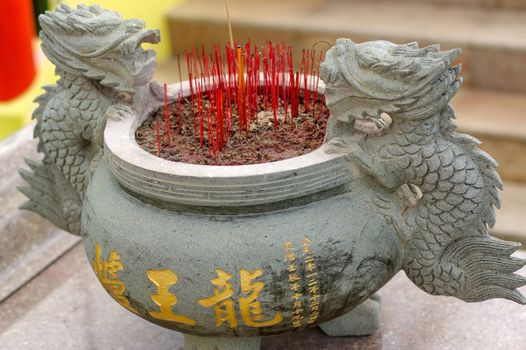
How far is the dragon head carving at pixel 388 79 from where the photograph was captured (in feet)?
4.60

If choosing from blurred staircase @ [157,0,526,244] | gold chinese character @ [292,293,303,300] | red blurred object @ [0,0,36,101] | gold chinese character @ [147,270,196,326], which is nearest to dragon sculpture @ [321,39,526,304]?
gold chinese character @ [292,293,303,300]

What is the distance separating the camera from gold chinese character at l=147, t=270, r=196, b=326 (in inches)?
57.2

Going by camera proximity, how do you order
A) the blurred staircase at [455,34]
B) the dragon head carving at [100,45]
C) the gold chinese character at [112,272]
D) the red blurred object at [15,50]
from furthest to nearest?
the red blurred object at [15,50]
the blurred staircase at [455,34]
the dragon head carving at [100,45]
the gold chinese character at [112,272]

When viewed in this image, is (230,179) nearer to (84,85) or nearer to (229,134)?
(229,134)

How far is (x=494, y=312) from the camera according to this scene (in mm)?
1862

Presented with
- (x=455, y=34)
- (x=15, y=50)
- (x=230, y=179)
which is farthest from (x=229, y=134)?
(x=15, y=50)

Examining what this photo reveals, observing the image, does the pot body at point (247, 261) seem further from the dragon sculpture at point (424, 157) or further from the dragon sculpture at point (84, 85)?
the dragon sculpture at point (84, 85)

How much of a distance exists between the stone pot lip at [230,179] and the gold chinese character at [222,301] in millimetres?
118

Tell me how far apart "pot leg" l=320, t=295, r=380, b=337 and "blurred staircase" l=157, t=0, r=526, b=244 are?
1018mm

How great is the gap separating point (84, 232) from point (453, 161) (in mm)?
659

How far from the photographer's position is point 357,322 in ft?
5.83

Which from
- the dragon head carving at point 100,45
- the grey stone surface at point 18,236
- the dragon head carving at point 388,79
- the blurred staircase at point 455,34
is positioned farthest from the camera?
the blurred staircase at point 455,34

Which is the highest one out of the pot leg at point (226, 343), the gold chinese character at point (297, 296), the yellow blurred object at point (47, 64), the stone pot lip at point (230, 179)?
the stone pot lip at point (230, 179)

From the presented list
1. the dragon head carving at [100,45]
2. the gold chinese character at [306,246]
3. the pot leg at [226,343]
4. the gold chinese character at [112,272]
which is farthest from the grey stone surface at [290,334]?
the dragon head carving at [100,45]
